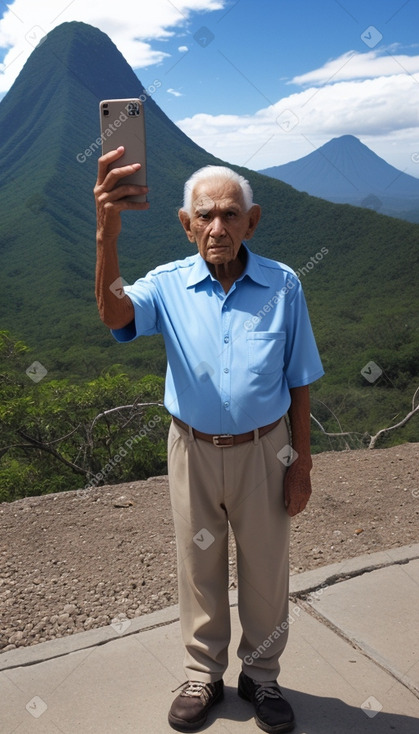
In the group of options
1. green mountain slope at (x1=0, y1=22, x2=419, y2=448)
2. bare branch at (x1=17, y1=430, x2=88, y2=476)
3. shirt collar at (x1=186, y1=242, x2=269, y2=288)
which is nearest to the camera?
shirt collar at (x1=186, y1=242, x2=269, y2=288)

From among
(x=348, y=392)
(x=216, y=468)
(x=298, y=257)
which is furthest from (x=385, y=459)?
(x=298, y=257)

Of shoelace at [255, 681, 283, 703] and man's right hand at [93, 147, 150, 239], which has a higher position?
man's right hand at [93, 147, 150, 239]

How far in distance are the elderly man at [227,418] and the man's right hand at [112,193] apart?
0.12m

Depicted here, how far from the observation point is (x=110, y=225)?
1.85 meters

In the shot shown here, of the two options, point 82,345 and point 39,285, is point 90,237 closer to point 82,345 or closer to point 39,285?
point 39,285

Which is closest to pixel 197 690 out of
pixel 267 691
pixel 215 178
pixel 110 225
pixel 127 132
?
pixel 267 691

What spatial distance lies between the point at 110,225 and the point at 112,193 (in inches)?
3.3

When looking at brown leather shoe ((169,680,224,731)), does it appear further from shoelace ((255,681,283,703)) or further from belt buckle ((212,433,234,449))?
belt buckle ((212,433,234,449))

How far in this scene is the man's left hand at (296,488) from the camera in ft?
7.09

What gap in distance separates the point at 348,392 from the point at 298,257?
2183 centimetres

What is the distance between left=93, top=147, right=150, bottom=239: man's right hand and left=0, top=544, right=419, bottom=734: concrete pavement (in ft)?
4.93

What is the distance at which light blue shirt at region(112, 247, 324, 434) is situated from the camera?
207cm

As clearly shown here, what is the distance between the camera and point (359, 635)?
106 inches

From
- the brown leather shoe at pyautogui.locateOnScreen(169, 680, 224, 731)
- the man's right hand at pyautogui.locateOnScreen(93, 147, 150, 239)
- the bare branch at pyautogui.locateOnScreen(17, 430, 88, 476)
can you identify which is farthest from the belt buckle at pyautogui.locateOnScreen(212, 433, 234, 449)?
the bare branch at pyautogui.locateOnScreen(17, 430, 88, 476)
